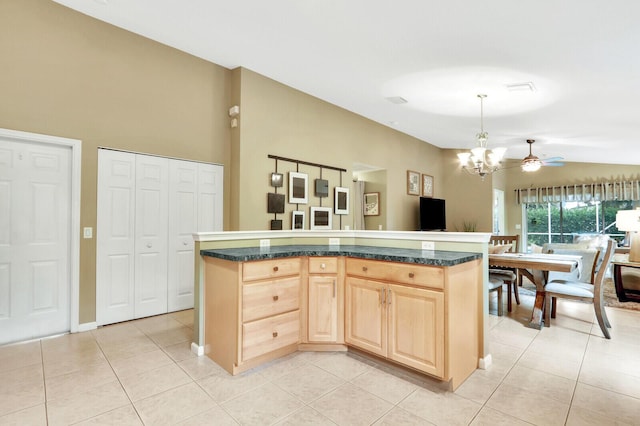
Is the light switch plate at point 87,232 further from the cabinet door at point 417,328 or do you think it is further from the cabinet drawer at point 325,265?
the cabinet door at point 417,328

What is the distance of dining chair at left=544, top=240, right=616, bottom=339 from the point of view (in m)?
3.20

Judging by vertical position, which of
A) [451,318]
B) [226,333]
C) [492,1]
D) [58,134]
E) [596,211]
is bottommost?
[226,333]

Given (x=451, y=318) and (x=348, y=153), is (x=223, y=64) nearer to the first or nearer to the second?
(x=348, y=153)

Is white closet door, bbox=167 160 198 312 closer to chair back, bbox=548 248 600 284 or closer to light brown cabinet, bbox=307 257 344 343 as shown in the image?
light brown cabinet, bbox=307 257 344 343

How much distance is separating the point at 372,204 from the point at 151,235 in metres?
4.48

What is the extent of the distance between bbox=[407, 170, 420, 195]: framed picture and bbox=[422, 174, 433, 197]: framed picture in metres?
0.26

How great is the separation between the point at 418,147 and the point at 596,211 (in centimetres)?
468

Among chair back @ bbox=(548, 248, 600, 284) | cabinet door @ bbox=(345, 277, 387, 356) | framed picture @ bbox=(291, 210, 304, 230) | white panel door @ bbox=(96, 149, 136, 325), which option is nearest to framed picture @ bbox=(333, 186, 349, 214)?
framed picture @ bbox=(291, 210, 304, 230)

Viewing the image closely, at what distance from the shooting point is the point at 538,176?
848cm

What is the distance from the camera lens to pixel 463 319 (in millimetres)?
2258

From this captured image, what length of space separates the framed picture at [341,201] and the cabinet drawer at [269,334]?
2.96 m

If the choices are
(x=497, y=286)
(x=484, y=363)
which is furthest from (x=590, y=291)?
(x=484, y=363)

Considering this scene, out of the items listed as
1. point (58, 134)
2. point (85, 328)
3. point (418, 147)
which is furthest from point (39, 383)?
point (418, 147)

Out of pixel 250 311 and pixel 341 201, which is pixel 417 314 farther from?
pixel 341 201
